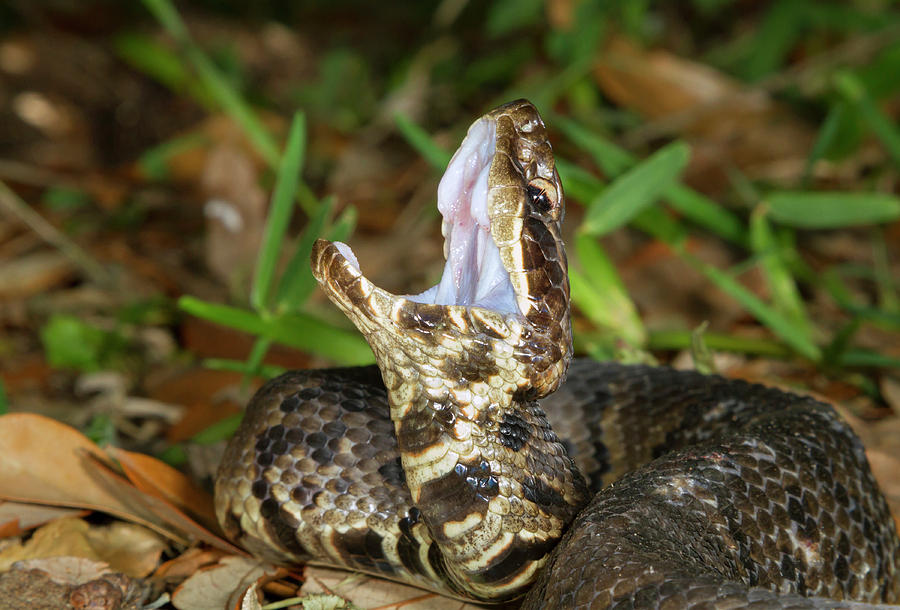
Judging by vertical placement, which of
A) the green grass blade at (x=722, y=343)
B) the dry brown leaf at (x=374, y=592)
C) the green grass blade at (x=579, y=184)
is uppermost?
the green grass blade at (x=579, y=184)

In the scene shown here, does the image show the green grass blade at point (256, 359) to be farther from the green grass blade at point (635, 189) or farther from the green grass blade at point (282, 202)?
the green grass blade at point (635, 189)

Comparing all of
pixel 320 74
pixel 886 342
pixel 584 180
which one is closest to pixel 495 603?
pixel 584 180

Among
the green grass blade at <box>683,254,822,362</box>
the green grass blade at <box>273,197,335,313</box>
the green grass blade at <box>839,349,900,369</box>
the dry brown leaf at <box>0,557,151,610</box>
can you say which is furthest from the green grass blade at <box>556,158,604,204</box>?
the dry brown leaf at <box>0,557,151,610</box>

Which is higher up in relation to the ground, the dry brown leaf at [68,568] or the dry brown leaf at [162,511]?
the dry brown leaf at [162,511]

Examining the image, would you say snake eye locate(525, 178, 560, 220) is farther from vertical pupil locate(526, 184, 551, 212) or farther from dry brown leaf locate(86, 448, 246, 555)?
dry brown leaf locate(86, 448, 246, 555)

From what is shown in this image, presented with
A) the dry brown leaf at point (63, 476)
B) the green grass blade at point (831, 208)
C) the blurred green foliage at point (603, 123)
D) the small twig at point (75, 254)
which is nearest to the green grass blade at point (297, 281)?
the blurred green foliage at point (603, 123)

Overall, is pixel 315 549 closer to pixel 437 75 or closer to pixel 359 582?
pixel 359 582

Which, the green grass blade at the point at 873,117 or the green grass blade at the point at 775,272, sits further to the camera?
the green grass blade at the point at 873,117
